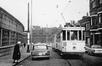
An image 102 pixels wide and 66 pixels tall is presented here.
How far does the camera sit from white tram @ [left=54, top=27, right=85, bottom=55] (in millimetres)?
17734

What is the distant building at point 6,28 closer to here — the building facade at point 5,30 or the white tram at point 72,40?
the building facade at point 5,30

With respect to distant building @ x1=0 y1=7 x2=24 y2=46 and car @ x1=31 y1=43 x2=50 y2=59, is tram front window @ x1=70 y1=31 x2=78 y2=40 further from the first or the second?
distant building @ x1=0 y1=7 x2=24 y2=46

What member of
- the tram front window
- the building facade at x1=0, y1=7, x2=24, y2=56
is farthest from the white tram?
the building facade at x1=0, y1=7, x2=24, y2=56

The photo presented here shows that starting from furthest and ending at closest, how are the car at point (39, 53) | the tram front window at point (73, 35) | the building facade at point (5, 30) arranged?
the building facade at point (5, 30), the tram front window at point (73, 35), the car at point (39, 53)

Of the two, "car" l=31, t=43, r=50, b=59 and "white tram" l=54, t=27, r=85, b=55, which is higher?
"white tram" l=54, t=27, r=85, b=55

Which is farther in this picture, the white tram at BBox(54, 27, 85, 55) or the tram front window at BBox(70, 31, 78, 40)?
the tram front window at BBox(70, 31, 78, 40)

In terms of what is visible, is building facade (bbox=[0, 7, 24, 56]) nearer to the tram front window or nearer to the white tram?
the white tram

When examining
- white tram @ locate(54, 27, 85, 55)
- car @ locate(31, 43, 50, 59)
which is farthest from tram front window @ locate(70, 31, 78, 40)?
car @ locate(31, 43, 50, 59)

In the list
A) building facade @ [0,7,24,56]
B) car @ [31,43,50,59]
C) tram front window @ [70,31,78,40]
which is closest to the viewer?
car @ [31,43,50,59]

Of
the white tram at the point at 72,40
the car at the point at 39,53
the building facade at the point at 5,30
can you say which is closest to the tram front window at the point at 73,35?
the white tram at the point at 72,40

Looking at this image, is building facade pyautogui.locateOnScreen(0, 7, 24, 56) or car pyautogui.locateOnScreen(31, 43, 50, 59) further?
building facade pyautogui.locateOnScreen(0, 7, 24, 56)

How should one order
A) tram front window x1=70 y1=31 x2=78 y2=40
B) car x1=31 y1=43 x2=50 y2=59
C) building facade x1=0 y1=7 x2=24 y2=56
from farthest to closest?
building facade x1=0 y1=7 x2=24 y2=56 → tram front window x1=70 y1=31 x2=78 y2=40 → car x1=31 y1=43 x2=50 y2=59

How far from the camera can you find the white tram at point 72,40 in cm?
1773

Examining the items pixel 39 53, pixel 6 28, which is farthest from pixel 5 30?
pixel 39 53
